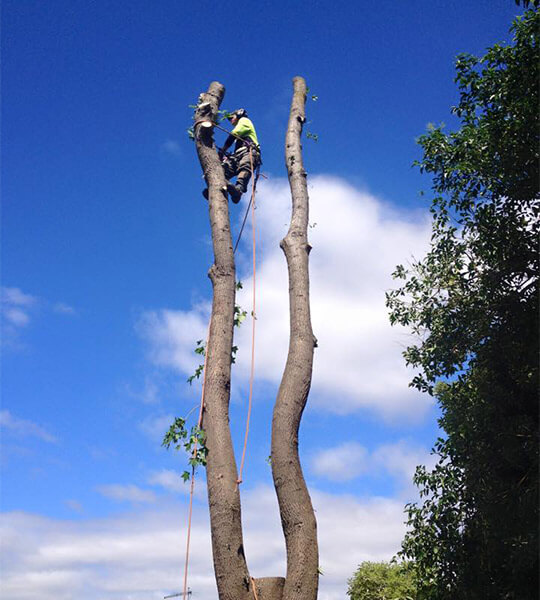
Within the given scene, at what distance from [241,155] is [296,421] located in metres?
3.61

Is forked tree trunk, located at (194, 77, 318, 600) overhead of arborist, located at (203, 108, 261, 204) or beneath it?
beneath

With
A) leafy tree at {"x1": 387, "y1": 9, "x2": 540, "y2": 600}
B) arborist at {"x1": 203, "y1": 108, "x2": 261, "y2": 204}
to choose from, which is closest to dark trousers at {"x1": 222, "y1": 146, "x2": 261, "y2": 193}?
arborist at {"x1": 203, "y1": 108, "x2": 261, "y2": 204}

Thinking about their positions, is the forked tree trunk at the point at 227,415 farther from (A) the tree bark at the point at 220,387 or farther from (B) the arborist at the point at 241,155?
(B) the arborist at the point at 241,155

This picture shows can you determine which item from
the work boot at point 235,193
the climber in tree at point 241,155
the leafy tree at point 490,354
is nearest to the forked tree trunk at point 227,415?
the work boot at point 235,193

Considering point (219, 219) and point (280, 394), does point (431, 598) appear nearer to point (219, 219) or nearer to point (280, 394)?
point (280, 394)

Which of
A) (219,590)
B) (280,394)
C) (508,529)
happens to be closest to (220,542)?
(219,590)

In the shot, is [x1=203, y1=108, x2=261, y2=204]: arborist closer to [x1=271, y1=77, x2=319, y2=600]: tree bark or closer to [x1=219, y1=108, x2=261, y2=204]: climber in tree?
[x1=219, y1=108, x2=261, y2=204]: climber in tree

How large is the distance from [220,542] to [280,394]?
51.4 inches

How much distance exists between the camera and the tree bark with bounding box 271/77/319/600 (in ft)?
→ 15.0

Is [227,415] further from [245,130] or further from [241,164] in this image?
[245,130]

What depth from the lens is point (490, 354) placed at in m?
9.38

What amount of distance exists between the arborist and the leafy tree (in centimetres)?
412

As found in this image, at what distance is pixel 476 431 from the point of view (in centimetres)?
939

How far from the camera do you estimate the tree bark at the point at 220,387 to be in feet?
14.7
